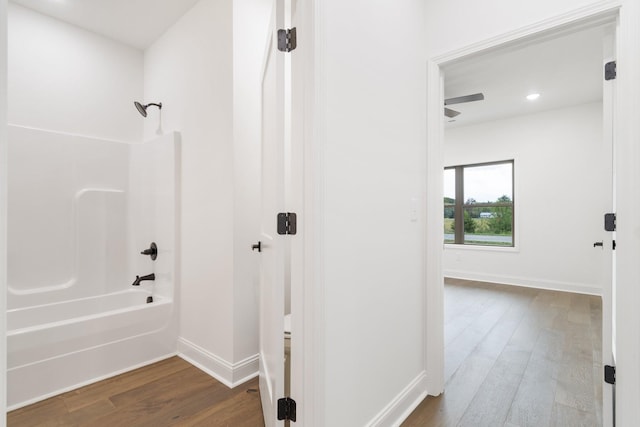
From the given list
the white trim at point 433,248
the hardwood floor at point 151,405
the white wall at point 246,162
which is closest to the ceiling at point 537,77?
the white trim at point 433,248

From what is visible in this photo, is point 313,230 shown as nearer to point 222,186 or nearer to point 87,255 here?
point 222,186

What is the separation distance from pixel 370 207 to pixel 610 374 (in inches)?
56.6

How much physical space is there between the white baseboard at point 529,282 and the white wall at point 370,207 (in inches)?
119

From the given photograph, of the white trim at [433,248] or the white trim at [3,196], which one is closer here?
the white trim at [3,196]

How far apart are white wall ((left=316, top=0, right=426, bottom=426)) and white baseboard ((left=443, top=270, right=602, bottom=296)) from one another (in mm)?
3014

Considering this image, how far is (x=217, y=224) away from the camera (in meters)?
2.26

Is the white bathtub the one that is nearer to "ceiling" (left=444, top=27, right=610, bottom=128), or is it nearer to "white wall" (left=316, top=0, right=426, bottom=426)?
"white wall" (left=316, top=0, right=426, bottom=426)

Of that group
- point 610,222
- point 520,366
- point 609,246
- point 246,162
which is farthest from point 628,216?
point 246,162

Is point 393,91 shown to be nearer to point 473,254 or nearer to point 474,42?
point 474,42

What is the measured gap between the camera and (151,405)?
185 centimetres

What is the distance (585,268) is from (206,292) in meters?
5.17

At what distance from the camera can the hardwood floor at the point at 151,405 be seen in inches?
67.1

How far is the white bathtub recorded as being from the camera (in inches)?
73.0

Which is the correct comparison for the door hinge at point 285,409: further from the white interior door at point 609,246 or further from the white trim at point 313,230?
the white interior door at point 609,246
